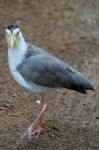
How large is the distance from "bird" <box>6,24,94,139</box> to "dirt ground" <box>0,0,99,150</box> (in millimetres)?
535

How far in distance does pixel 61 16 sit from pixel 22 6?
0.80m

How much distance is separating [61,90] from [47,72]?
4.12ft

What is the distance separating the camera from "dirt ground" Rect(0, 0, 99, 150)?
538 centimetres

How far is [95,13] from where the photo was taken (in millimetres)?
8516

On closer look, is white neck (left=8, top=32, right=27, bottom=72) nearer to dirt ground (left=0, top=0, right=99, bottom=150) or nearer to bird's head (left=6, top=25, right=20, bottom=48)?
bird's head (left=6, top=25, right=20, bottom=48)

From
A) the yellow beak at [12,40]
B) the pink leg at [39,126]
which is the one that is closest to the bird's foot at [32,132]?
the pink leg at [39,126]

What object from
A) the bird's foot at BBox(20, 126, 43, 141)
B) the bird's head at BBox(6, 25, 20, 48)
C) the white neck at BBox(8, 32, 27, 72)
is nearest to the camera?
the bird's head at BBox(6, 25, 20, 48)

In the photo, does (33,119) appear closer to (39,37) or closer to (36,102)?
(36,102)

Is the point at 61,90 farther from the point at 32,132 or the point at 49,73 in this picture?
the point at 49,73

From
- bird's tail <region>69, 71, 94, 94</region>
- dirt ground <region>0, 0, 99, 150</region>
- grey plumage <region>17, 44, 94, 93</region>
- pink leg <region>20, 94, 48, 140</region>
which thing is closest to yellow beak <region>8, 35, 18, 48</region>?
grey plumage <region>17, 44, 94, 93</region>

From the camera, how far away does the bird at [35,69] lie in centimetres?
509

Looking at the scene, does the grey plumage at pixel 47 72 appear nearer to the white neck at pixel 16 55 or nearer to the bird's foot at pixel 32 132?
the white neck at pixel 16 55

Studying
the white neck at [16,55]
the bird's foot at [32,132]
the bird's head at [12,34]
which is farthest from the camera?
the bird's foot at [32,132]

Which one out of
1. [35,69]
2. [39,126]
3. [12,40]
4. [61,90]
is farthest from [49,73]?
[61,90]
